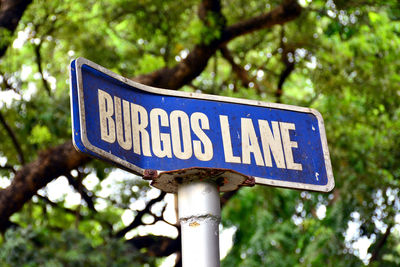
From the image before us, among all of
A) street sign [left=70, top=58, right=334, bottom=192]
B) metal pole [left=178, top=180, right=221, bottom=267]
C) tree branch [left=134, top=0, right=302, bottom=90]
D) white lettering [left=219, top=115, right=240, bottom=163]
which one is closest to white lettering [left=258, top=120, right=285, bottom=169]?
street sign [left=70, top=58, right=334, bottom=192]

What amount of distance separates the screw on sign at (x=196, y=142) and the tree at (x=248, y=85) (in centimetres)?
424

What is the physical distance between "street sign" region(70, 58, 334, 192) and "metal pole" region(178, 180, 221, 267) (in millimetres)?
103

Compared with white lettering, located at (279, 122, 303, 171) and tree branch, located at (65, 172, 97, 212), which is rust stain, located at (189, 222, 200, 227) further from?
tree branch, located at (65, 172, 97, 212)

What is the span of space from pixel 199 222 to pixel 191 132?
0.34m

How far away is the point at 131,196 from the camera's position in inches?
369

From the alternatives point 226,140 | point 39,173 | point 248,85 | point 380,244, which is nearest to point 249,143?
point 226,140

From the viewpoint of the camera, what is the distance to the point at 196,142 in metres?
2.14

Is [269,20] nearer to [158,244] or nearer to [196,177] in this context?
[158,244]

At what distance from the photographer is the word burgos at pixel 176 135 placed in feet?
6.78

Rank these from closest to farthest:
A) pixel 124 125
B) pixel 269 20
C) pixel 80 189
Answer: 1. pixel 124 125
2. pixel 269 20
3. pixel 80 189

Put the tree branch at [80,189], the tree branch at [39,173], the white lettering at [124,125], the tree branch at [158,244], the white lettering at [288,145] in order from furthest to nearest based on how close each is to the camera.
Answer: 1. the tree branch at [158,244]
2. the tree branch at [80,189]
3. the tree branch at [39,173]
4. the white lettering at [288,145]
5. the white lettering at [124,125]

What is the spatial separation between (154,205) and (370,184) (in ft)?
10.1

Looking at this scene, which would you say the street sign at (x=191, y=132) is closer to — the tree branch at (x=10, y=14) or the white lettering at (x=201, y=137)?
the white lettering at (x=201, y=137)

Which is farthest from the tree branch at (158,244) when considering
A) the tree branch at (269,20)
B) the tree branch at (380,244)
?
the tree branch at (269,20)
